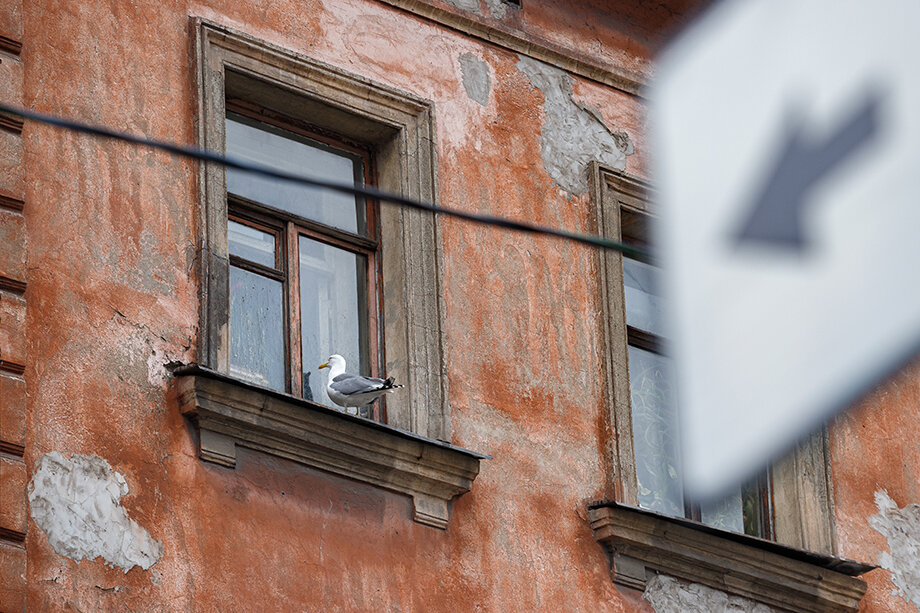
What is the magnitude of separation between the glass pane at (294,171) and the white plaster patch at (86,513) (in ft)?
6.31

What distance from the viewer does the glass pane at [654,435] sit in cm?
838

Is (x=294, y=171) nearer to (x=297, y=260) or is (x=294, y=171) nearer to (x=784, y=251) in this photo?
(x=297, y=260)

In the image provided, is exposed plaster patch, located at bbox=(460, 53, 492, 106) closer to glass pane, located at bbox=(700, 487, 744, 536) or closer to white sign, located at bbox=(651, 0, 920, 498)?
glass pane, located at bbox=(700, 487, 744, 536)

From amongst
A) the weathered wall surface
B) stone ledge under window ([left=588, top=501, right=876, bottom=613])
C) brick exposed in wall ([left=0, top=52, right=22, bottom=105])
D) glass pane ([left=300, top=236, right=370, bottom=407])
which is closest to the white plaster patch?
glass pane ([left=300, top=236, right=370, bottom=407])

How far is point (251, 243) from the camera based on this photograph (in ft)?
24.3

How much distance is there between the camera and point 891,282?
2.48ft

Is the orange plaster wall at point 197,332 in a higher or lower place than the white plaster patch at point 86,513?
higher

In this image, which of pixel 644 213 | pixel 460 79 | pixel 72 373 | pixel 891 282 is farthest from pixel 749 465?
pixel 644 213

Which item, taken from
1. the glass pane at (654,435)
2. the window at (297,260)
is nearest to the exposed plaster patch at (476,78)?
the window at (297,260)

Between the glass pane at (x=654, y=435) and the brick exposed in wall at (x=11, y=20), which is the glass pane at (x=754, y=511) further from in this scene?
the brick exposed in wall at (x=11, y=20)

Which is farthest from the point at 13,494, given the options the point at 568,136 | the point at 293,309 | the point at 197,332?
the point at 568,136

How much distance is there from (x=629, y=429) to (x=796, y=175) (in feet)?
24.5

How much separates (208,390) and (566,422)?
7.37 feet

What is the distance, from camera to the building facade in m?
6.18
